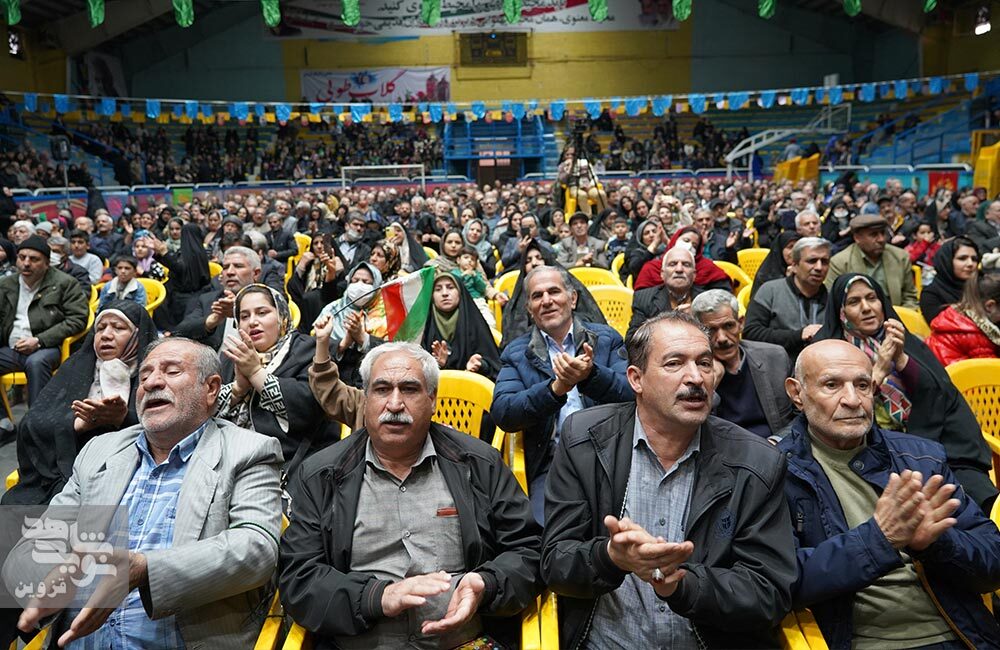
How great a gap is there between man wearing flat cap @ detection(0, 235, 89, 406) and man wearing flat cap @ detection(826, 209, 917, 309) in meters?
5.14

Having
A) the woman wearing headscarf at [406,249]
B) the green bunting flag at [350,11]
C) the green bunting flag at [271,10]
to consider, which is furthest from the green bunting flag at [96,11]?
the woman wearing headscarf at [406,249]

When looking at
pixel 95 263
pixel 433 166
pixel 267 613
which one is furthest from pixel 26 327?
pixel 433 166

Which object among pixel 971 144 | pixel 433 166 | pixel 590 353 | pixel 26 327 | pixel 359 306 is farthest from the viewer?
pixel 433 166

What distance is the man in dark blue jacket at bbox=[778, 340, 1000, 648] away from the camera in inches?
65.9

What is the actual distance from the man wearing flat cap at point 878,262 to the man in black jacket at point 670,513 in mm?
2919

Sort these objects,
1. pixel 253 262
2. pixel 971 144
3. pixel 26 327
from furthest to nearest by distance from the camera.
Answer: pixel 971 144 < pixel 26 327 < pixel 253 262

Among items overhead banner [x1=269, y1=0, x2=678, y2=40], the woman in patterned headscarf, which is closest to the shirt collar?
the woman in patterned headscarf

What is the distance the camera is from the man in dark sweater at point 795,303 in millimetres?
3658

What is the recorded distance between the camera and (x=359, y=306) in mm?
3605

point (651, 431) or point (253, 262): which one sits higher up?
point (253, 262)

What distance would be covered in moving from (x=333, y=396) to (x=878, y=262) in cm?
362

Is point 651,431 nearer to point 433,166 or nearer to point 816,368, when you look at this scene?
point 816,368

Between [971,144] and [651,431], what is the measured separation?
67.9 feet

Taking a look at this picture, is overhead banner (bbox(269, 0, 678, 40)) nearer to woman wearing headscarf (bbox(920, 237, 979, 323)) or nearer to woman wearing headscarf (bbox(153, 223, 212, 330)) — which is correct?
woman wearing headscarf (bbox(153, 223, 212, 330))
